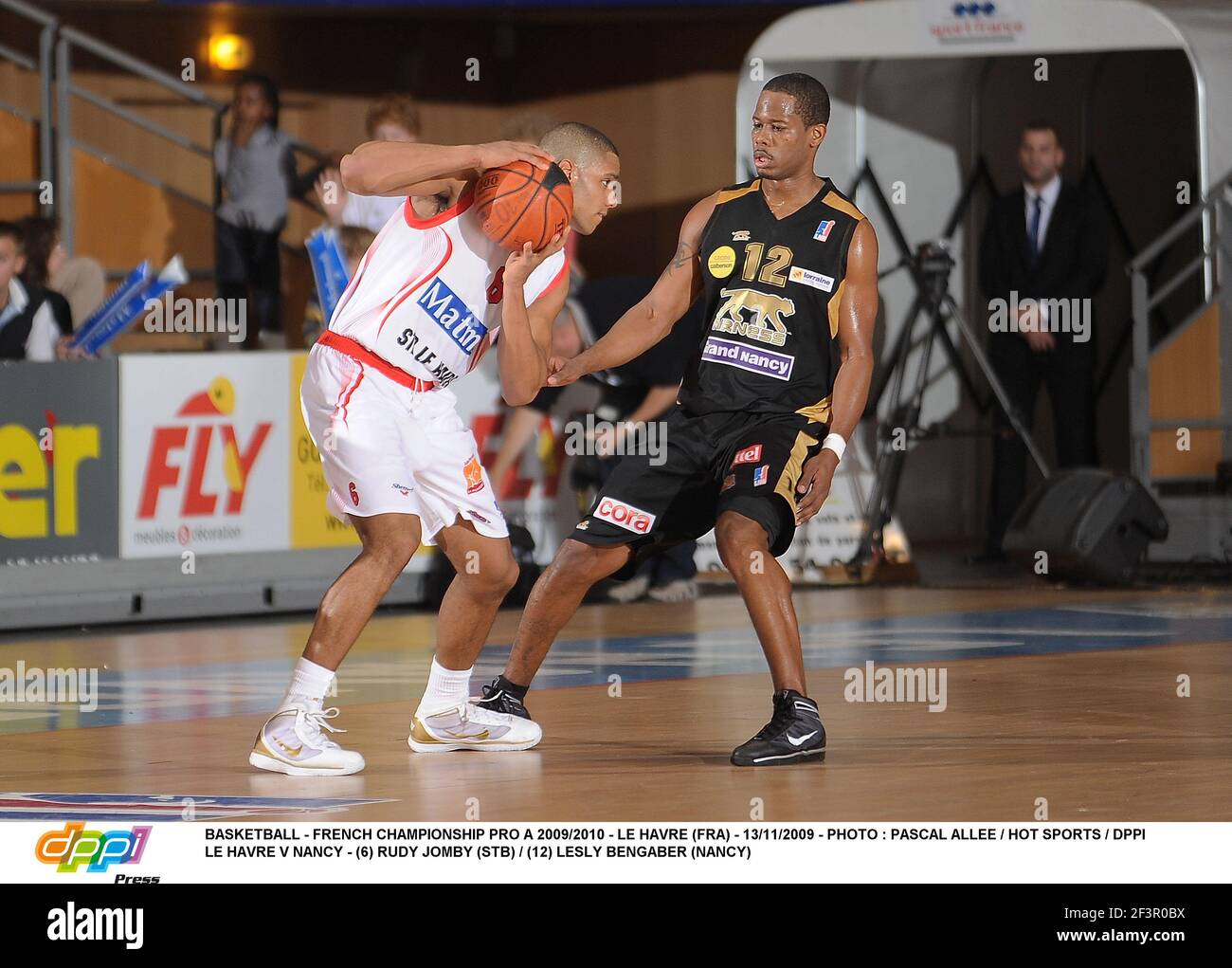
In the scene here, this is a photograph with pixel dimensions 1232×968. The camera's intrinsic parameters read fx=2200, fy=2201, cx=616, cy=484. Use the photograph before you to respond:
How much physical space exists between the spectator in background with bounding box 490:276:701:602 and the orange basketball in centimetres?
617

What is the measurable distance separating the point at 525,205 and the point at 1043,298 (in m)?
8.92

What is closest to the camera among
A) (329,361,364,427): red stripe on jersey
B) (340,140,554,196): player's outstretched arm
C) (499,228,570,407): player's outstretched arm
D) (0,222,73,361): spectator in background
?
(340,140,554,196): player's outstretched arm

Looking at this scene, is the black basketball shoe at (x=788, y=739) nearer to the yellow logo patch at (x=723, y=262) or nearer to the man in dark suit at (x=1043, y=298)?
the yellow logo patch at (x=723, y=262)

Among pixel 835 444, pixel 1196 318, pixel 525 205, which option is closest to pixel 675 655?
pixel 835 444

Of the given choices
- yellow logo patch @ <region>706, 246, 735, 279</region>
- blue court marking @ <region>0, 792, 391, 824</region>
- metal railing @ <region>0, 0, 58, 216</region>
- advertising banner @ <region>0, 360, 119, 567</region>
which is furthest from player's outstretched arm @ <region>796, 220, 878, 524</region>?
metal railing @ <region>0, 0, 58, 216</region>

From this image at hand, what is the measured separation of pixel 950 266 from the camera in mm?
15289

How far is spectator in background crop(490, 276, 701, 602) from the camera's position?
1373 cm

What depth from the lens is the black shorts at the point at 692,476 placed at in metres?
8.02

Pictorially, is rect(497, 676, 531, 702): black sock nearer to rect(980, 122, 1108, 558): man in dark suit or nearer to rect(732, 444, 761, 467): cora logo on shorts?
rect(732, 444, 761, 467): cora logo on shorts

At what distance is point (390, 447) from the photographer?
7590 mm

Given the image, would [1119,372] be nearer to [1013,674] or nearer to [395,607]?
[395,607]

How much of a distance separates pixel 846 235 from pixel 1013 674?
2.82m

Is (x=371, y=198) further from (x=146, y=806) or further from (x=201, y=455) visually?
(x=146, y=806)

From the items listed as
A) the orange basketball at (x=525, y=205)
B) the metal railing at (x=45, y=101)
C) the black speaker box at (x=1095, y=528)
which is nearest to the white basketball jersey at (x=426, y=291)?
the orange basketball at (x=525, y=205)
